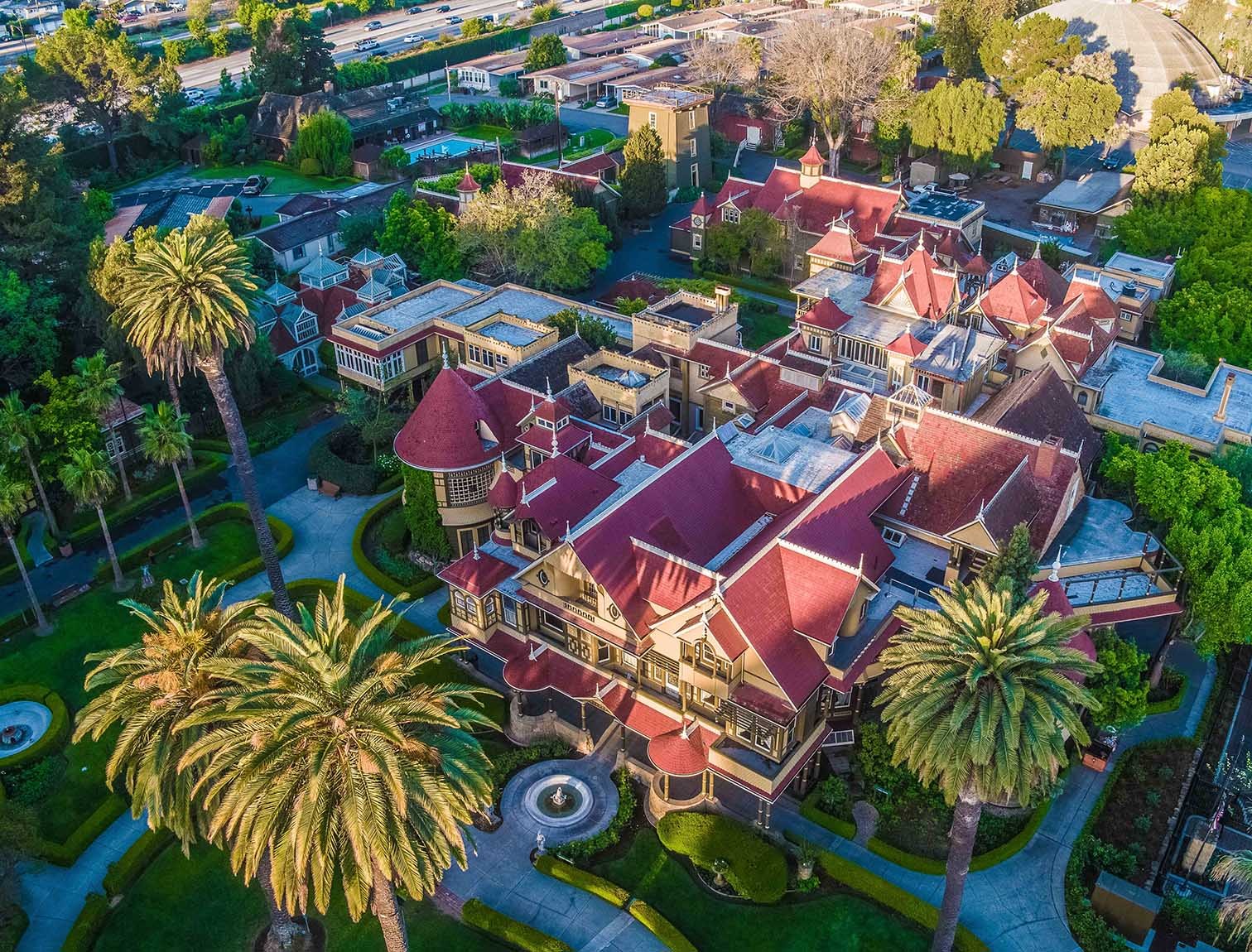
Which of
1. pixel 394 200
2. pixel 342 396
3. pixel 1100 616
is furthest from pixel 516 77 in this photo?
pixel 1100 616

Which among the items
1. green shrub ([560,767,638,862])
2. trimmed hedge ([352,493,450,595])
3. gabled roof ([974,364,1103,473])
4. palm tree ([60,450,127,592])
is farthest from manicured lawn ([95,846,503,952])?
gabled roof ([974,364,1103,473])

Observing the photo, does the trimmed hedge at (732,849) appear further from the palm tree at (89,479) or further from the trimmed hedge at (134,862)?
the palm tree at (89,479)

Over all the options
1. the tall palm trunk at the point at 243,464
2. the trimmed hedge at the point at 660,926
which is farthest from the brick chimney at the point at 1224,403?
the tall palm trunk at the point at 243,464

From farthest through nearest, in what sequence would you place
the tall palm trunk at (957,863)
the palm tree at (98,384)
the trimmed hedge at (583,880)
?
the palm tree at (98,384) < the trimmed hedge at (583,880) < the tall palm trunk at (957,863)

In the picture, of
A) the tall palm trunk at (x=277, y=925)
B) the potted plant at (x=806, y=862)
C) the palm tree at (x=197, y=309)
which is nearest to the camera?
the tall palm trunk at (x=277, y=925)

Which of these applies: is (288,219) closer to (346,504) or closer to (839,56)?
(346,504)

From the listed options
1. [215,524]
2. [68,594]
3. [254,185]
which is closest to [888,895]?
[215,524]
